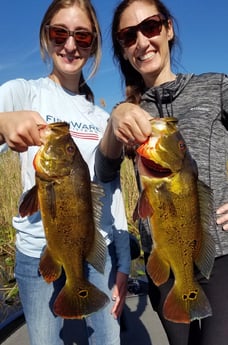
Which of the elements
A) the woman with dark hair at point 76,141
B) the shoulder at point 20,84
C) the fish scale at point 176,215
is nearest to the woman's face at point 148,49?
the woman with dark hair at point 76,141

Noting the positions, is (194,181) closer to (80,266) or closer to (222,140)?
(222,140)

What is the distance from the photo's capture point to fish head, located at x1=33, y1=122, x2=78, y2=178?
2.03 metres

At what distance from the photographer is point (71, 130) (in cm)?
269

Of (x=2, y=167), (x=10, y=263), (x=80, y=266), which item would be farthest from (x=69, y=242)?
(x=2, y=167)

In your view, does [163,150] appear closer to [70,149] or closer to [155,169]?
[155,169]

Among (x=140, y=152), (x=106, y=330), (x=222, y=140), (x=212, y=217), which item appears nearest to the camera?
(x=140, y=152)

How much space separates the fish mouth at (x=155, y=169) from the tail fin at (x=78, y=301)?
0.68 meters

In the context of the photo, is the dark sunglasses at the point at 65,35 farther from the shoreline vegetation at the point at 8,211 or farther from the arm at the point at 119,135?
the shoreline vegetation at the point at 8,211

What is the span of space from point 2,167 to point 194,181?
6.53m

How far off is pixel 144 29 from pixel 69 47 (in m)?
0.49

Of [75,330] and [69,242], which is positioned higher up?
[69,242]

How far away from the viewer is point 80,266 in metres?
2.19

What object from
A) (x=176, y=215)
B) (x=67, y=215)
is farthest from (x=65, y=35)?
(x=176, y=215)

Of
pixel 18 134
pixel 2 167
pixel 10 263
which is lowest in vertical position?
pixel 10 263
